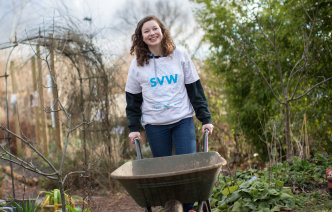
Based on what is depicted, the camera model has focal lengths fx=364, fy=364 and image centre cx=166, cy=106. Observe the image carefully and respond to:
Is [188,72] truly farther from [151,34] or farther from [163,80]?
[151,34]

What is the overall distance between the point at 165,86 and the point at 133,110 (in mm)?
347

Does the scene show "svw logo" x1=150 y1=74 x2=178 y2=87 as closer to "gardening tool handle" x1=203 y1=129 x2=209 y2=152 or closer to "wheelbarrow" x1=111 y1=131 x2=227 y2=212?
"gardening tool handle" x1=203 y1=129 x2=209 y2=152

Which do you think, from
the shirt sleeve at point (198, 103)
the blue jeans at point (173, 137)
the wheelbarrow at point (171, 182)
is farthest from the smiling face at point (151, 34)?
the wheelbarrow at point (171, 182)

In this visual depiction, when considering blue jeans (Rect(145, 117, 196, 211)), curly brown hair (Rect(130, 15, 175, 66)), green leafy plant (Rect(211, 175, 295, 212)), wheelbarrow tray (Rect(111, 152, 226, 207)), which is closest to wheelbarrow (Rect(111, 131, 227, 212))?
wheelbarrow tray (Rect(111, 152, 226, 207))

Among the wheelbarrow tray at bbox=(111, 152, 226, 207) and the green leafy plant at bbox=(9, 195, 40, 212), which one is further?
the green leafy plant at bbox=(9, 195, 40, 212)

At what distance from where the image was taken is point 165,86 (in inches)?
94.8

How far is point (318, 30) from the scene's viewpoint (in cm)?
394

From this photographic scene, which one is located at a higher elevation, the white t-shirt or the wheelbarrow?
the white t-shirt

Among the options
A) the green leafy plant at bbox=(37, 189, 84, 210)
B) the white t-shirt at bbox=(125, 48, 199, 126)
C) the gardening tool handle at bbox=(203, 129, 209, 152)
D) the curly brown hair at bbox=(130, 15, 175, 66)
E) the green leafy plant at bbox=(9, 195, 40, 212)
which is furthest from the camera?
the green leafy plant at bbox=(37, 189, 84, 210)

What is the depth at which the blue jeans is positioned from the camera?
243cm

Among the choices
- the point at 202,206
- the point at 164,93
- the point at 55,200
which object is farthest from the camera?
the point at 55,200

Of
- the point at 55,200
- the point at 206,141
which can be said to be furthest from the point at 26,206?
the point at 206,141

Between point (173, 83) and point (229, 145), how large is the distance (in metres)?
3.52

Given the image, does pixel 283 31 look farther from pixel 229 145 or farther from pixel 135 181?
pixel 135 181
